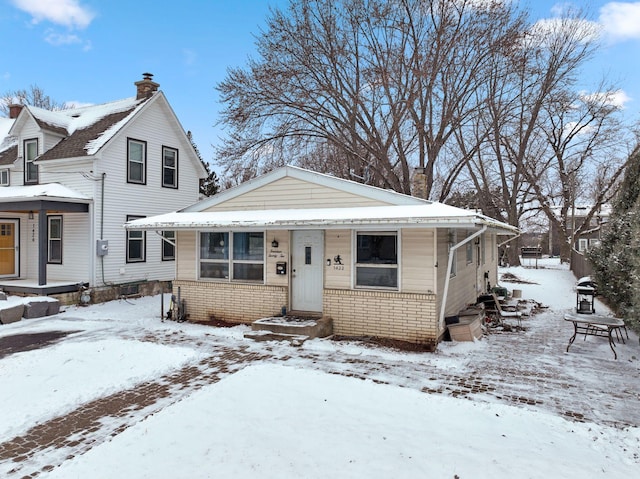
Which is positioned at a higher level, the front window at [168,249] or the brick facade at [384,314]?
the front window at [168,249]

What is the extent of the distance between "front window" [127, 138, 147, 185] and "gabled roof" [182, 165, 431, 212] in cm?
546

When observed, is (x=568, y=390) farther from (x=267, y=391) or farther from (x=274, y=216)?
(x=274, y=216)

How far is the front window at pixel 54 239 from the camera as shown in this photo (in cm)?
1394

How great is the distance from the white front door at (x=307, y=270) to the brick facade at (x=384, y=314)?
1.63ft

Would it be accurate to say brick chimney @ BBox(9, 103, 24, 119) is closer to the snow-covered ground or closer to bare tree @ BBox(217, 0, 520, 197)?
bare tree @ BBox(217, 0, 520, 197)

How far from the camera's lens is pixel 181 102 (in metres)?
17.3

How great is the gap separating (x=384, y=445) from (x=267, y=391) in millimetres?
1913

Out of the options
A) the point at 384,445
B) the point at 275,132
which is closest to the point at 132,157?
the point at 275,132

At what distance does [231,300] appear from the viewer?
9828 mm

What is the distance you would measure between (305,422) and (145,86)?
15474 mm

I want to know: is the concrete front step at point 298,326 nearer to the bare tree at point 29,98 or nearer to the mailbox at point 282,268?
the mailbox at point 282,268

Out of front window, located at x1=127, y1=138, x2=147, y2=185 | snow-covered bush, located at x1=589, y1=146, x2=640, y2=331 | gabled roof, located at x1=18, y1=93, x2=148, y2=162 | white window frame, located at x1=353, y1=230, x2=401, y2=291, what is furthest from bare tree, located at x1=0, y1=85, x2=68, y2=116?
snow-covered bush, located at x1=589, y1=146, x2=640, y2=331

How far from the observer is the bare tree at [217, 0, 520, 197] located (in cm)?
1619

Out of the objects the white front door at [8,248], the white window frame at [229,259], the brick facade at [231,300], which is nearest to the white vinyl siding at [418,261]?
the brick facade at [231,300]
